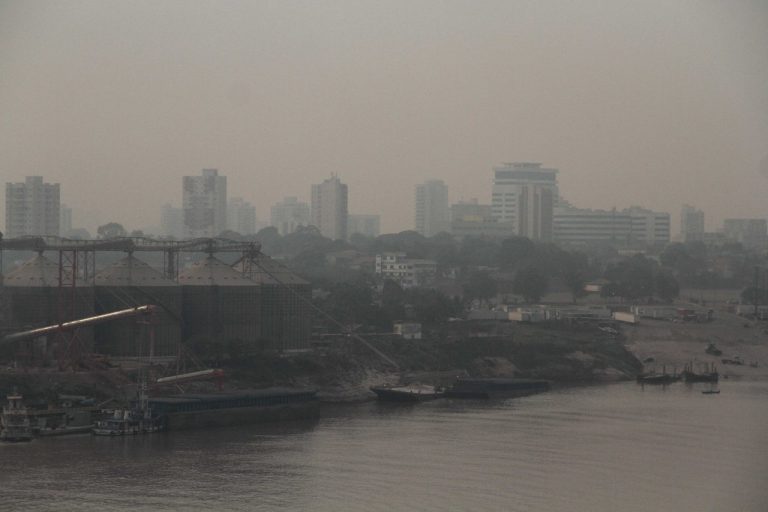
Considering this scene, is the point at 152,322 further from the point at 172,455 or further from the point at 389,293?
the point at 389,293

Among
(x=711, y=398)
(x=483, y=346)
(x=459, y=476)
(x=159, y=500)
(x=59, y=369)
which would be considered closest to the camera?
(x=159, y=500)

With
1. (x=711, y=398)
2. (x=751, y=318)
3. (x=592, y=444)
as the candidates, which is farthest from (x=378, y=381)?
(x=751, y=318)

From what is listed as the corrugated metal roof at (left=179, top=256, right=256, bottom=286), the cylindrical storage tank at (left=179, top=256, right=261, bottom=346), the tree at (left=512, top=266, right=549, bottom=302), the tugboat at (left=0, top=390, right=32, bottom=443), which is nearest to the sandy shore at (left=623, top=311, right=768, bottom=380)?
the tree at (left=512, top=266, right=549, bottom=302)

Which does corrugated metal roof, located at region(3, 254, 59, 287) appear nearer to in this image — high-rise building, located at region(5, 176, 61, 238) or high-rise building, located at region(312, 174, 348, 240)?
high-rise building, located at region(5, 176, 61, 238)

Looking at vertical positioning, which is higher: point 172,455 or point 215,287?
point 215,287

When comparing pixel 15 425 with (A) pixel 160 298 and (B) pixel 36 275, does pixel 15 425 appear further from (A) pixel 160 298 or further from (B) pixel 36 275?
(B) pixel 36 275

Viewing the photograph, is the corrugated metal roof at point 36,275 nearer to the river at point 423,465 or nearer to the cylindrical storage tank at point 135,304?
the cylindrical storage tank at point 135,304

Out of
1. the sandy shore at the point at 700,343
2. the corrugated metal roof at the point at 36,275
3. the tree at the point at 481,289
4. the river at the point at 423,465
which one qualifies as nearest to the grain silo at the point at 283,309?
the corrugated metal roof at the point at 36,275
